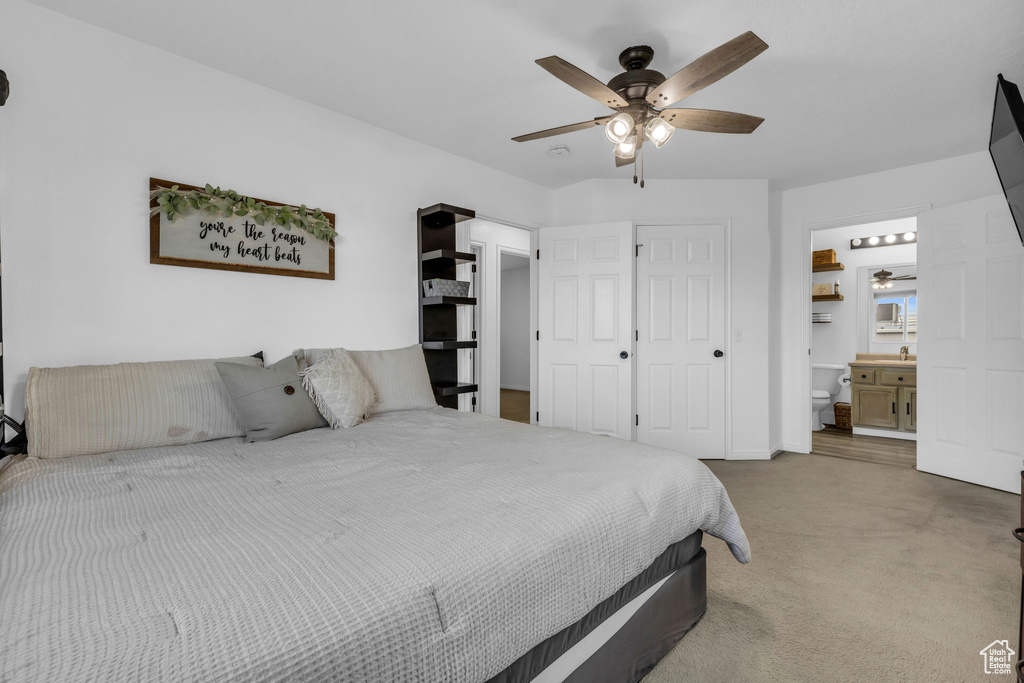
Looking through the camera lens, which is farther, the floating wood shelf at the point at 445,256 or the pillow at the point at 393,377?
the floating wood shelf at the point at 445,256

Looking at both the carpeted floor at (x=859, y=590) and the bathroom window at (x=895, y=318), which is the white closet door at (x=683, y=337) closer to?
the carpeted floor at (x=859, y=590)

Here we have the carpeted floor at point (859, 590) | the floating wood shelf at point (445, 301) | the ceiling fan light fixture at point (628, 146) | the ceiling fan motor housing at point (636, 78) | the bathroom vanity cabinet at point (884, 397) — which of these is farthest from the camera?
the bathroom vanity cabinet at point (884, 397)

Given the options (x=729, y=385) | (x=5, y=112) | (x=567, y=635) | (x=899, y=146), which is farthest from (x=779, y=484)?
(x=5, y=112)

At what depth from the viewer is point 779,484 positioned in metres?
3.53

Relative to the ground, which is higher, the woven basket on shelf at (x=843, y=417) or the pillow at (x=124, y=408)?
the pillow at (x=124, y=408)

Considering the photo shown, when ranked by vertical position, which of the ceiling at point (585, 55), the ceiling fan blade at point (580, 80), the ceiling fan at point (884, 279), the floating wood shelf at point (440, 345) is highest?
the ceiling at point (585, 55)

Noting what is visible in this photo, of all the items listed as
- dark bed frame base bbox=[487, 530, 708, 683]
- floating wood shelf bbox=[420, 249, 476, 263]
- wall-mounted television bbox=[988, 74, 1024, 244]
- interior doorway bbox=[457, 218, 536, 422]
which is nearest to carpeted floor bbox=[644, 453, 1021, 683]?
dark bed frame base bbox=[487, 530, 708, 683]

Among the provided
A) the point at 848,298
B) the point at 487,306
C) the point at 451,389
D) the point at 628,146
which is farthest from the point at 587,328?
the point at 848,298

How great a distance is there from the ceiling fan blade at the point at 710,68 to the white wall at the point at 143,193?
1.79 m

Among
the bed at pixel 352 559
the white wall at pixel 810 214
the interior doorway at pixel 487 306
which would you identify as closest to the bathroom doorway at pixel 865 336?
the white wall at pixel 810 214

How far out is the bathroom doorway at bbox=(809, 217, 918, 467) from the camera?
5078 mm

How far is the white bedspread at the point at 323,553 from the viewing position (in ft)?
2.32

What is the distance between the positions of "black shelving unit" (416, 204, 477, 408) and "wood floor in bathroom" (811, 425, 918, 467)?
3408 mm

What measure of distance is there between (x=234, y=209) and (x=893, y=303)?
6329 mm
